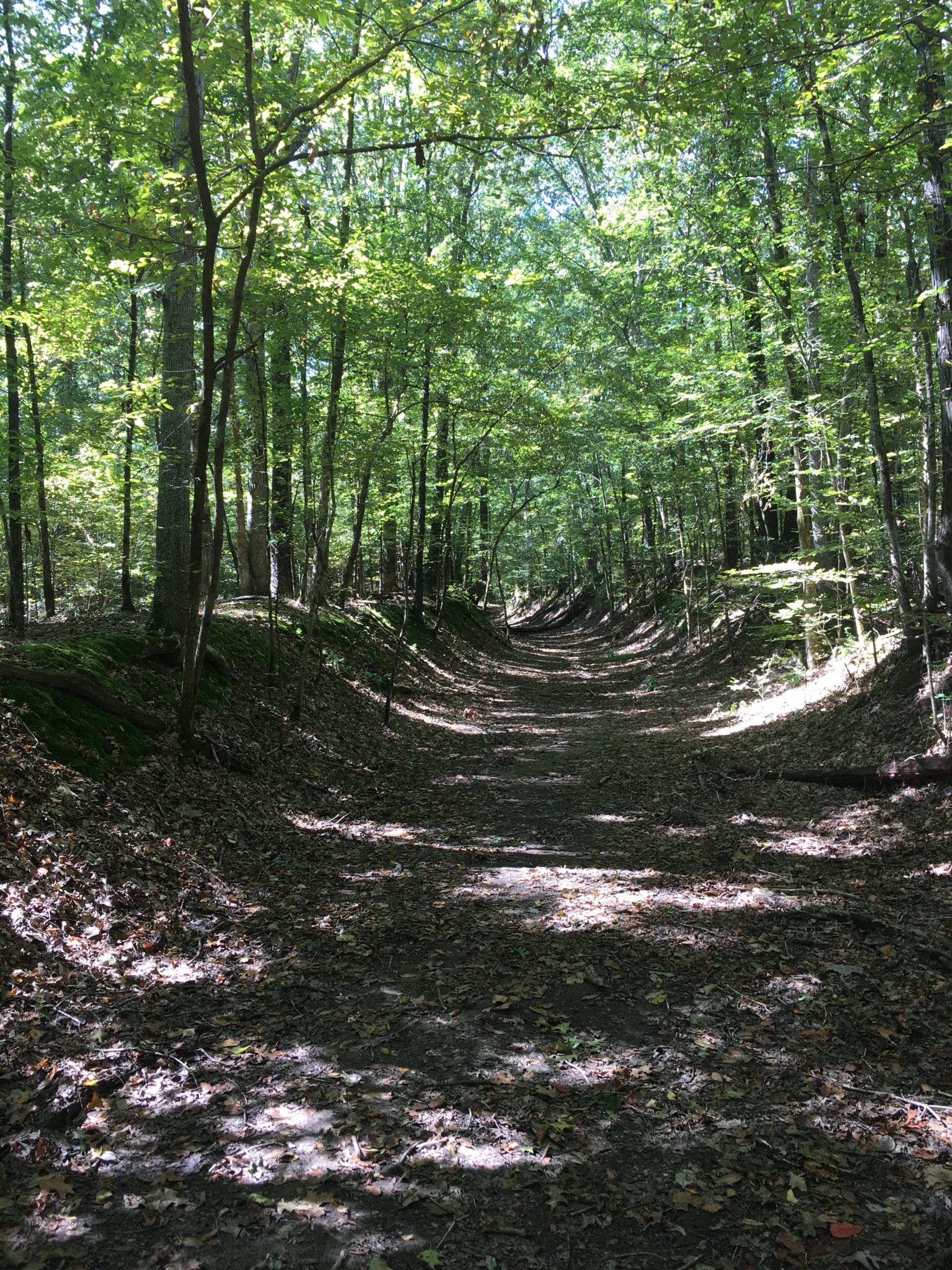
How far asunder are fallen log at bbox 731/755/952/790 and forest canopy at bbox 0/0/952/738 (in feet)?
4.88

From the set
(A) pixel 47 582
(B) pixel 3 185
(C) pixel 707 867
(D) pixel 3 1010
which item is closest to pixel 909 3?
(C) pixel 707 867

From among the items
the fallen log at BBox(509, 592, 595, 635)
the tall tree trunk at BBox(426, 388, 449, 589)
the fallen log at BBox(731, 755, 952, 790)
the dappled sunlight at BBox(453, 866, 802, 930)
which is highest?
the tall tree trunk at BBox(426, 388, 449, 589)

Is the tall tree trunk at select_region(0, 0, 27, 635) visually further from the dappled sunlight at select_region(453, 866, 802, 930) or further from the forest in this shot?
the dappled sunlight at select_region(453, 866, 802, 930)

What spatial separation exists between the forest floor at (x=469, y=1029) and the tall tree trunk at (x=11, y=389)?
4.88 metres

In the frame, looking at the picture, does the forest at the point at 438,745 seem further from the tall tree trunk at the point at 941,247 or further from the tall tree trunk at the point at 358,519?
the tall tree trunk at the point at 358,519

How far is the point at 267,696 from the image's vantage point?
986 centimetres

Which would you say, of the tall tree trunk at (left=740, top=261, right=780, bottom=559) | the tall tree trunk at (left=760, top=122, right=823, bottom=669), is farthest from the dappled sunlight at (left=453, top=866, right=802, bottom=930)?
the tall tree trunk at (left=740, top=261, right=780, bottom=559)

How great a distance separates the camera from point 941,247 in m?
7.00

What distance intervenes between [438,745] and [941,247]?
903 centimetres

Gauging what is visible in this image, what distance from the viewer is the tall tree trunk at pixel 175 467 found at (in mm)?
8648

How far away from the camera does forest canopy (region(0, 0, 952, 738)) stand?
242 inches

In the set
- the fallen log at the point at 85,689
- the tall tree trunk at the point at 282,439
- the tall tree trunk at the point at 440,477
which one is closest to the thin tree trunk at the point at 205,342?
the fallen log at the point at 85,689

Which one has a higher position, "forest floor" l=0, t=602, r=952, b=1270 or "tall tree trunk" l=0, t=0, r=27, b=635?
"tall tree trunk" l=0, t=0, r=27, b=635

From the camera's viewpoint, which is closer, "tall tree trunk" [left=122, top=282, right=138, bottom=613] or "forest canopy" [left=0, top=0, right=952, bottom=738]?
"forest canopy" [left=0, top=0, right=952, bottom=738]
